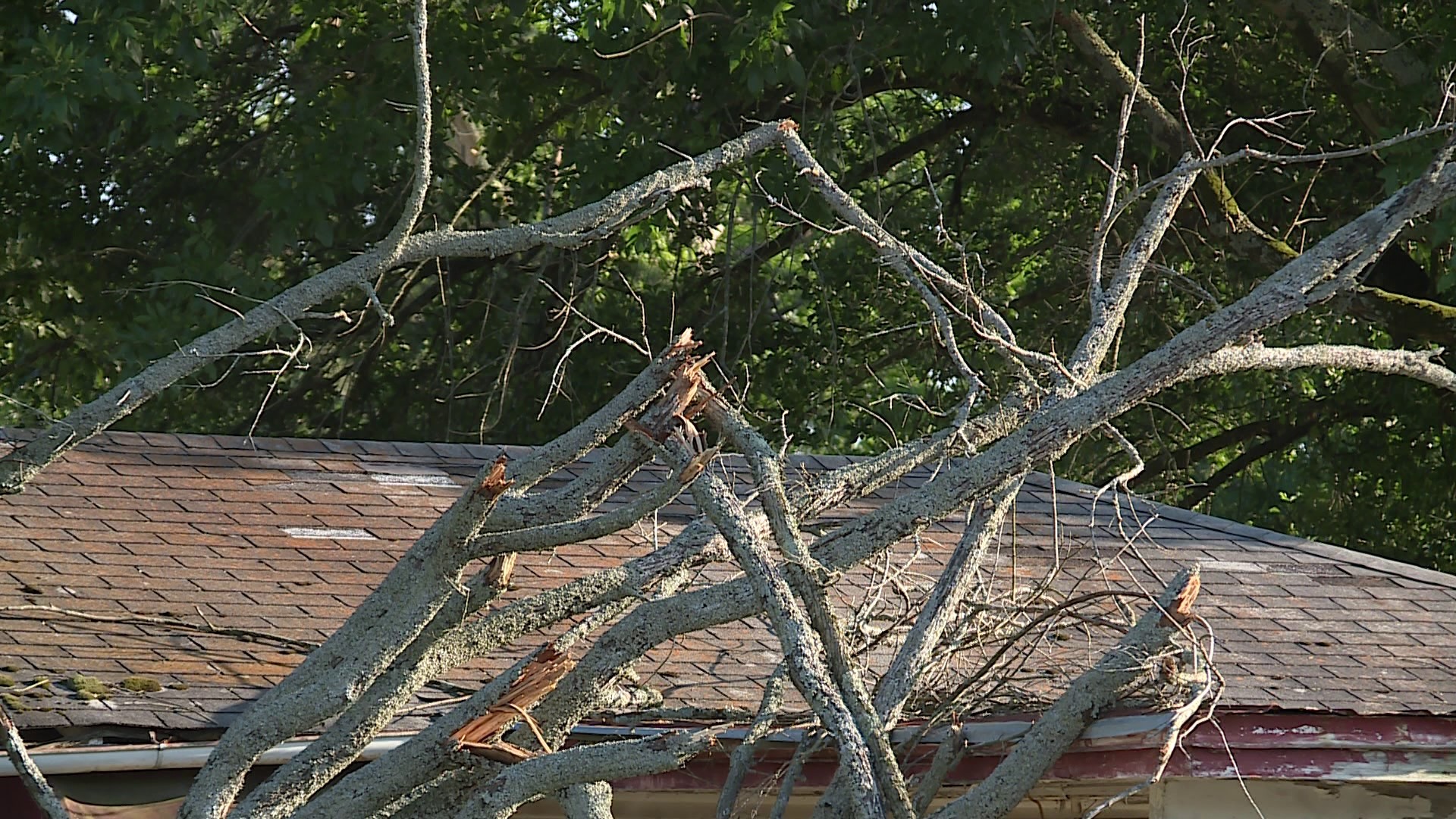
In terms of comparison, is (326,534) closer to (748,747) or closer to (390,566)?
(390,566)

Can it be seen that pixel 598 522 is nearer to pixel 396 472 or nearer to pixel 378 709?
pixel 378 709

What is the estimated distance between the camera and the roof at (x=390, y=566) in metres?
5.14

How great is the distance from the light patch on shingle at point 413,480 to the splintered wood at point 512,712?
3.82 metres

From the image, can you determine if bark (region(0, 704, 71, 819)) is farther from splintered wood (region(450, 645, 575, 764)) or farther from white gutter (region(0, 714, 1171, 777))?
splintered wood (region(450, 645, 575, 764))

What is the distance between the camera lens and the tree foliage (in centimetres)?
965

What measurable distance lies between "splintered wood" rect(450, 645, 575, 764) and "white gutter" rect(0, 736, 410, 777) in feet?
2.53

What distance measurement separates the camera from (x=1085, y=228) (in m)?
11.4

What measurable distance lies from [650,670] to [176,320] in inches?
206

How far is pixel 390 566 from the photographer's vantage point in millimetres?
6438

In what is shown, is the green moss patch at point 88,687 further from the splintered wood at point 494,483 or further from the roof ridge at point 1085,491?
the roof ridge at point 1085,491

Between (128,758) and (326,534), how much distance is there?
228cm

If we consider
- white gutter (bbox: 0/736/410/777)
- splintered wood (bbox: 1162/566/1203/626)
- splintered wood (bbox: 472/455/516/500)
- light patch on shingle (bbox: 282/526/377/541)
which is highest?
splintered wood (bbox: 472/455/516/500)

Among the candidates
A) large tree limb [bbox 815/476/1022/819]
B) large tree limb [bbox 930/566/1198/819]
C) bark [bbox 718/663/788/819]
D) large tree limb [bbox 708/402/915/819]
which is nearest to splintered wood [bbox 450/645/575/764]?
large tree limb [bbox 708/402/915/819]

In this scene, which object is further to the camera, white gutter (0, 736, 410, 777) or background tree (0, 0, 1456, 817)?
white gutter (0, 736, 410, 777)
